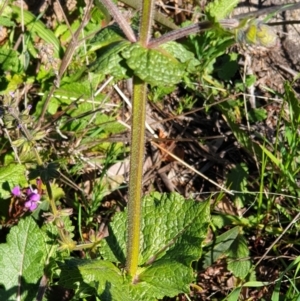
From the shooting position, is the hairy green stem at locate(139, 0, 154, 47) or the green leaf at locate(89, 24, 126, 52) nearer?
the hairy green stem at locate(139, 0, 154, 47)

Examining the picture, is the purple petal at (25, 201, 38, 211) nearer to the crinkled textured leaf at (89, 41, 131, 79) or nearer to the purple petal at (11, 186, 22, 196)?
the purple petal at (11, 186, 22, 196)

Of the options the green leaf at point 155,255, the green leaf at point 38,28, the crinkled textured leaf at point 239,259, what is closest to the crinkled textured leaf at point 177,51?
the green leaf at point 155,255

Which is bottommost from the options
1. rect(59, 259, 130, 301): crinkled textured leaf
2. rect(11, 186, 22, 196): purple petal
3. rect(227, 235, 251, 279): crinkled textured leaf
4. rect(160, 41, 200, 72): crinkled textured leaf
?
rect(227, 235, 251, 279): crinkled textured leaf

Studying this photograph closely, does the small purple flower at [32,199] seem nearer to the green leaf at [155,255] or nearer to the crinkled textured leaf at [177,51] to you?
the green leaf at [155,255]

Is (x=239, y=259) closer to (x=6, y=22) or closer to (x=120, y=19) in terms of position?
(x=120, y=19)

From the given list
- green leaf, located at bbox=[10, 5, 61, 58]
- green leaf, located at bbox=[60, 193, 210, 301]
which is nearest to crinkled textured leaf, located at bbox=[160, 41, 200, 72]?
green leaf, located at bbox=[60, 193, 210, 301]

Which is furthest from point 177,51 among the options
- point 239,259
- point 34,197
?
point 239,259

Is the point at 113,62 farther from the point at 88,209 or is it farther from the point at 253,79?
the point at 253,79
